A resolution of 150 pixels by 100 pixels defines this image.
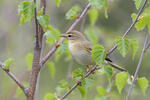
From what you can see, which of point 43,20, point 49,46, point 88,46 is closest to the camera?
point 43,20

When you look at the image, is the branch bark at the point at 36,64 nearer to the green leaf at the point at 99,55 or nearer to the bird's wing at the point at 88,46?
the green leaf at the point at 99,55

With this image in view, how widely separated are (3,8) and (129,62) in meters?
2.79

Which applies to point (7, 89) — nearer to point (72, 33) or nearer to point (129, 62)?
point (72, 33)

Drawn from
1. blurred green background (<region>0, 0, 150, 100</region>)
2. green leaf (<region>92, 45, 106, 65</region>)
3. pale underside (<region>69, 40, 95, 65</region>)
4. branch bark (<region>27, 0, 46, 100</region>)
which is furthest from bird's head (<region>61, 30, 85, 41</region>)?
green leaf (<region>92, 45, 106, 65</region>)

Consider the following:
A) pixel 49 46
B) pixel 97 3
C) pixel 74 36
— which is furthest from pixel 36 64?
pixel 49 46

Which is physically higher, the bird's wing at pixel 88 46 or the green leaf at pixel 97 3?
the green leaf at pixel 97 3

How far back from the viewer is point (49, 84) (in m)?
6.75

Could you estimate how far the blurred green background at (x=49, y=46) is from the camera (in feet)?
17.2

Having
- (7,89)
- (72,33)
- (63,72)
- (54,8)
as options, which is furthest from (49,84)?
(72,33)

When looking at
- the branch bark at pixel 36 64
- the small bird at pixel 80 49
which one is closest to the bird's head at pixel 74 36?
the small bird at pixel 80 49

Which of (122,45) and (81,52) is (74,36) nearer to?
(81,52)

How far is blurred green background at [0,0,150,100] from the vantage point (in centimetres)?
525

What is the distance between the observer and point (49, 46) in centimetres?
491

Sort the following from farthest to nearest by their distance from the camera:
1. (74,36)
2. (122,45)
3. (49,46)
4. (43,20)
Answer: (49,46) < (74,36) < (43,20) < (122,45)
